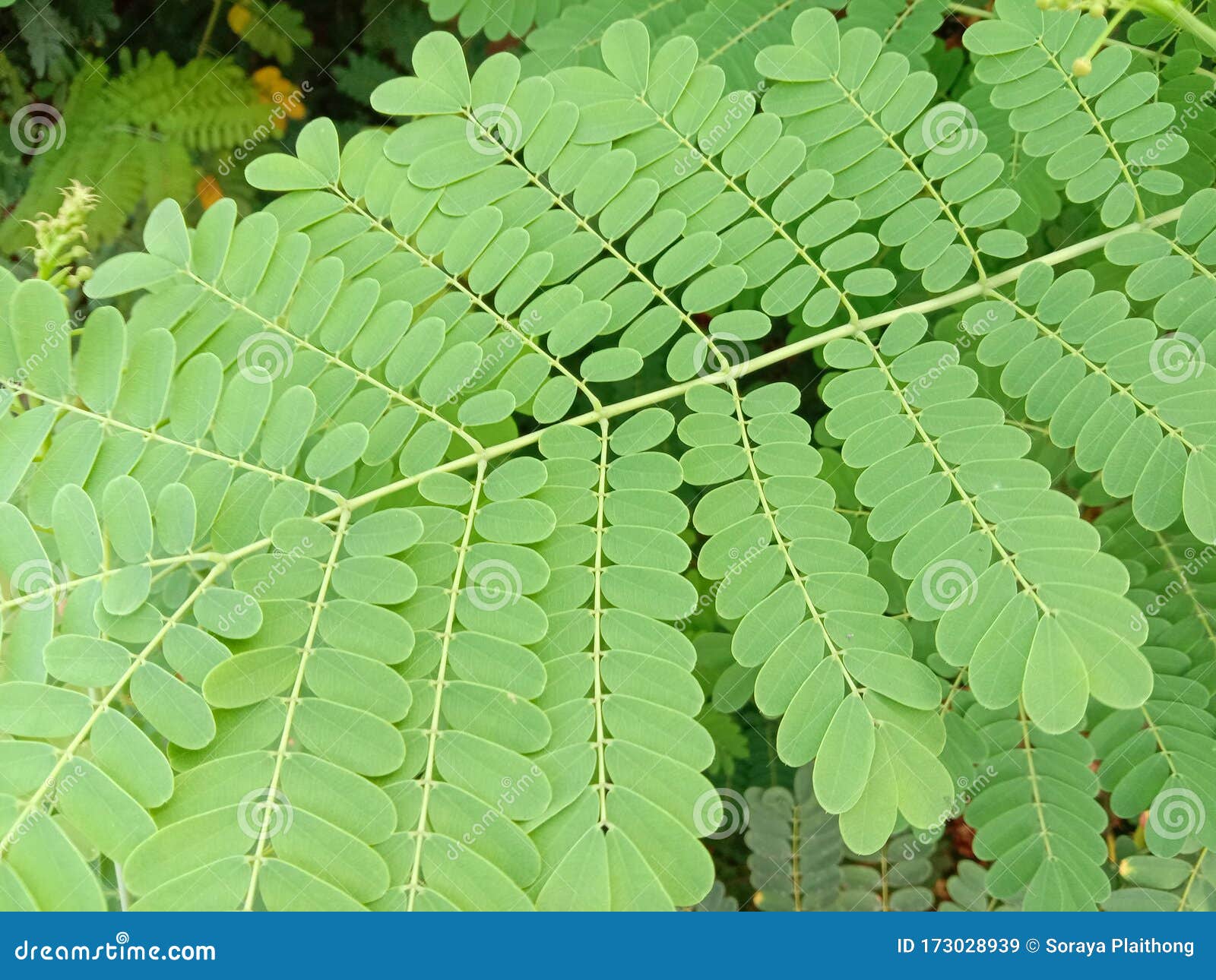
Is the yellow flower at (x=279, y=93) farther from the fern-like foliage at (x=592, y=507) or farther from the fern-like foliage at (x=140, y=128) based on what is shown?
the fern-like foliage at (x=592, y=507)

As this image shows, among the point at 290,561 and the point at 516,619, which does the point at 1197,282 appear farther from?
the point at 290,561

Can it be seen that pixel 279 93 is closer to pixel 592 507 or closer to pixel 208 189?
pixel 208 189

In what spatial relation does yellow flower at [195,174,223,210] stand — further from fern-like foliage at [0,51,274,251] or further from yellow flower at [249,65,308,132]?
yellow flower at [249,65,308,132]

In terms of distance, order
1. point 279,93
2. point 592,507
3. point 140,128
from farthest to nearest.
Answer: point 279,93 → point 140,128 → point 592,507

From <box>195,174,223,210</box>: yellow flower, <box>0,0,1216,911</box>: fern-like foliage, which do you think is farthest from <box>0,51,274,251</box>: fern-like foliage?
<box>0,0,1216,911</box>: fern-like foliage

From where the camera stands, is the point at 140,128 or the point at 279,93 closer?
the point at 140,128

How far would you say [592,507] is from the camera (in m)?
1.78

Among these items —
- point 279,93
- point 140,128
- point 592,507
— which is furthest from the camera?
point 279,93

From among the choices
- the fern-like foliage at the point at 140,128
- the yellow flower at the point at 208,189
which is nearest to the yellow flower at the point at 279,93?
the fern-like foliage at the point at 140,128

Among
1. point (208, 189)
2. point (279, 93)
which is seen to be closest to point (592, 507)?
point (208, 189)

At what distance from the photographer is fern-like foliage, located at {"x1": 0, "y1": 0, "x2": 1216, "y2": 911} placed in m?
1.55

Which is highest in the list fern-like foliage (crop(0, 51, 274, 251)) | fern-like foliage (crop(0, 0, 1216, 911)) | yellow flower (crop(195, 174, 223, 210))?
fern-like foliage (crop(0, 51, 274, 251))

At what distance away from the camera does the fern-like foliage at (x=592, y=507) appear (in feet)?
5.09

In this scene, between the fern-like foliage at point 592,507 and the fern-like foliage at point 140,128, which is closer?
the fern-like foliage at point 592,507
